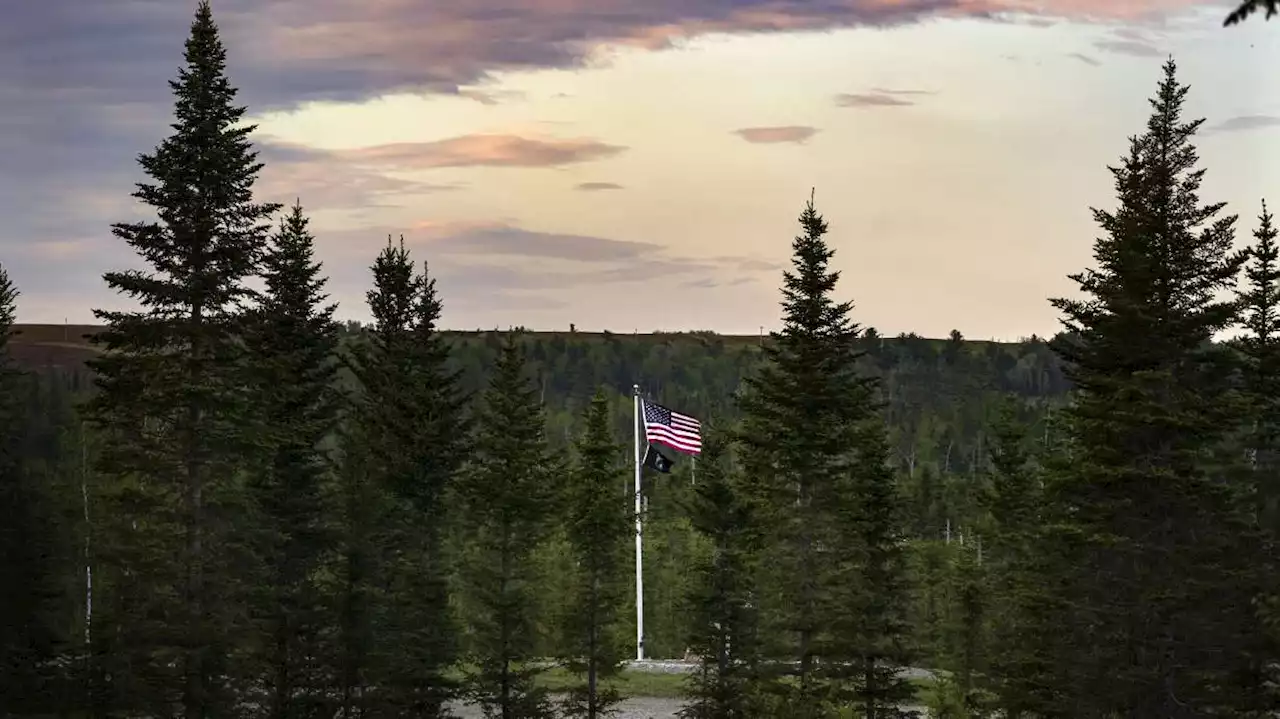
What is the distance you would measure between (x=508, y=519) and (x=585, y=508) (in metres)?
3.34

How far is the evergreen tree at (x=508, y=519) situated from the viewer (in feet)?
130

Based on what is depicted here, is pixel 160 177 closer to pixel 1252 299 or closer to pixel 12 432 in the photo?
pixel 12 432

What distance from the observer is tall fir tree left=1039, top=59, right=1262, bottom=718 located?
28203 mm

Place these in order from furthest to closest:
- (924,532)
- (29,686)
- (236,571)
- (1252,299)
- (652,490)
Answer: (924,532) → (652,490) → (29,686) → (1252,299) → (236,571)

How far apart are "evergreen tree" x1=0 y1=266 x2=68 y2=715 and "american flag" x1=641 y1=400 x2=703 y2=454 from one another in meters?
20.6

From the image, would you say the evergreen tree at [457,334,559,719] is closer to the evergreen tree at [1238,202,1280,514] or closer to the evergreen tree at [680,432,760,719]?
the evergreen tree at [680,432,760,719]

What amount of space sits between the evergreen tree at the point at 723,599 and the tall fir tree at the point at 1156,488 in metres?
10.8

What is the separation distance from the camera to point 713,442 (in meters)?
39.8

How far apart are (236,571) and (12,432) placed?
20098mm

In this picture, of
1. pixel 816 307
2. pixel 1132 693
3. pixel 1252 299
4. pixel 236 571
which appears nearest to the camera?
pixel 1132 693

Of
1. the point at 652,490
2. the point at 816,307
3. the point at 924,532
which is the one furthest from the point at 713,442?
the point at 924,532

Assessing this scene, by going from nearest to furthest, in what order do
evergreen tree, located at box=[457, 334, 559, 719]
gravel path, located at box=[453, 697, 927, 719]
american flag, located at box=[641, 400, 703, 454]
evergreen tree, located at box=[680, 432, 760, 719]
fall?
1. evergreen tree, located at box=[680, 432, 760, 719]
2. evergreen tree, located at box=[457, 334, 559, 719]
3. american flag, located at box=[641, 400, 703, 454]
4. gravel path, located at box=[453, 697, 927, 719]

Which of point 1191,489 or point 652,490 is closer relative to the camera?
point 1191,489

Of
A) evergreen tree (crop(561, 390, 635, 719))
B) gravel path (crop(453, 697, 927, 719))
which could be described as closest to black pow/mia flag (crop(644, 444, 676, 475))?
evergreen tree (crop(561, 390, 635, 719))
